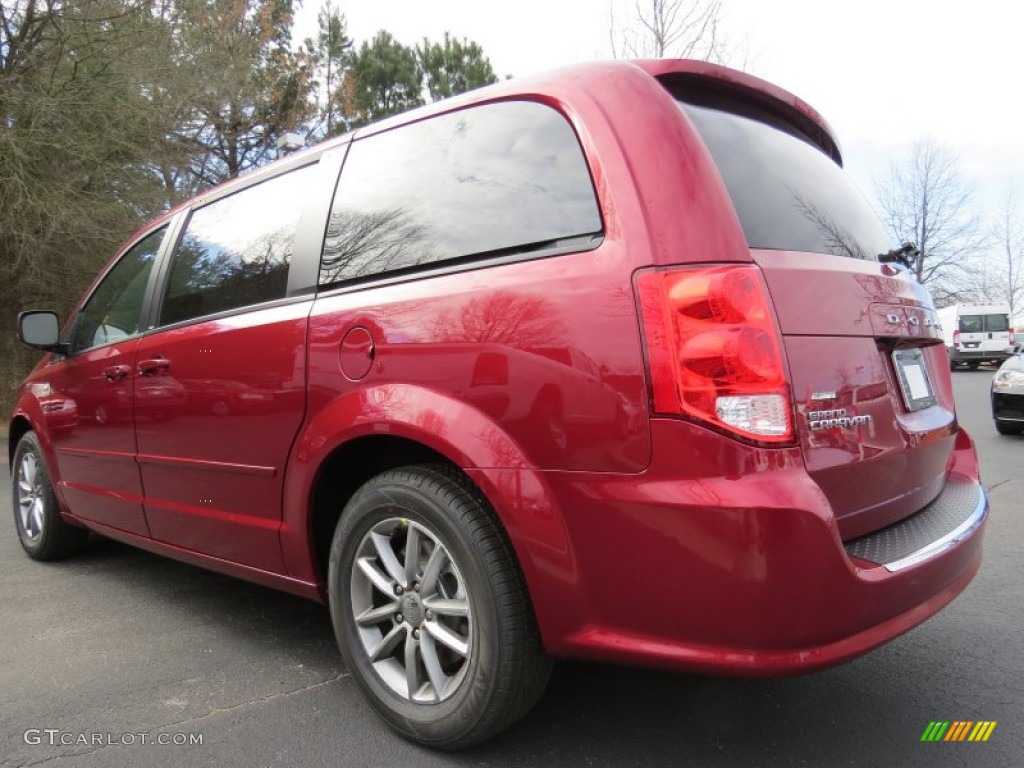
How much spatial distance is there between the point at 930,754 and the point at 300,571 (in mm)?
1912

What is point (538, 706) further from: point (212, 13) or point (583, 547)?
point (212, 13)

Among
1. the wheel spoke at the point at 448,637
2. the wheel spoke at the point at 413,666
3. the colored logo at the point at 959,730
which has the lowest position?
the colored logo at the point at 959,730

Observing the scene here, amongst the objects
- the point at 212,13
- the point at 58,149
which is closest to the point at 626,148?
the point at 58,149

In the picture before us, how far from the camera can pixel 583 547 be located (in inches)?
70.2

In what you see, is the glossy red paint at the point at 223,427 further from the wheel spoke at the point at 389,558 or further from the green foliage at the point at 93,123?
the green foliage at the point at 93,123

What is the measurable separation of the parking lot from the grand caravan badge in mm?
920

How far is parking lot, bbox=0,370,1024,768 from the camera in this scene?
209 centimetres

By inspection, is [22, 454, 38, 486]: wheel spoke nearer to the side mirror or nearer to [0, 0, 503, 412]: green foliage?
the side mirror

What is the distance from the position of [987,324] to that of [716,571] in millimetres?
33074

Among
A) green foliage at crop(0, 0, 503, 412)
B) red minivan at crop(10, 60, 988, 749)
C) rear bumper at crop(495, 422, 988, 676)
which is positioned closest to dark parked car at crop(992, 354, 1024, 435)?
red minivan at crop(10, 60, 988, 749)

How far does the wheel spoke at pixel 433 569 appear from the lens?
205cm

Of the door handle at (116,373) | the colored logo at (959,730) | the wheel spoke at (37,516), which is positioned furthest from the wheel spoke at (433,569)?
the wheel spoke at (37,516)

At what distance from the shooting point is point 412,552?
2.12 meters

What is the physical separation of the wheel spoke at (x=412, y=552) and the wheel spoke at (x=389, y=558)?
2cm
